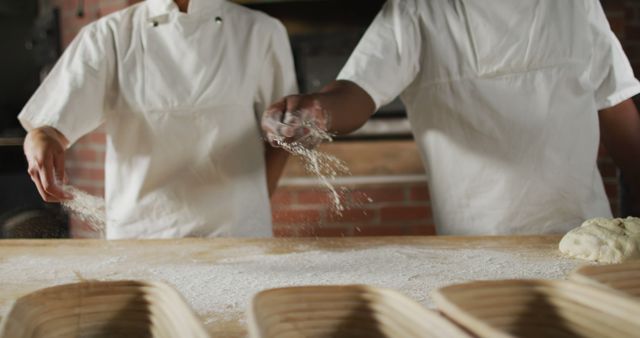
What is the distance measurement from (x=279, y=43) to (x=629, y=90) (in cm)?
71

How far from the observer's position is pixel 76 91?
1287mm

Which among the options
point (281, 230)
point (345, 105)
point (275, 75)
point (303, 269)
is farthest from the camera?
point (281, 230)

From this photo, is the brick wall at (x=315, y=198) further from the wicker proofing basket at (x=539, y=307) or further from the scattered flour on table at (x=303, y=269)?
the wicker proofing basket at (x=539, y=307)

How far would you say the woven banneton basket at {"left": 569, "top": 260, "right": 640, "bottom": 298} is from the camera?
25.0 inches

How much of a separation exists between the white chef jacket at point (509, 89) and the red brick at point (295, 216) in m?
1.22

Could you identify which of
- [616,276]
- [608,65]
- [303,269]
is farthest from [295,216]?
[616,276]

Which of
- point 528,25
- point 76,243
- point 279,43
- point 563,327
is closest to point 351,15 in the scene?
point 279,43

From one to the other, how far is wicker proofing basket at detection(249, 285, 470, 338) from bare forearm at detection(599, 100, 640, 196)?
924mm

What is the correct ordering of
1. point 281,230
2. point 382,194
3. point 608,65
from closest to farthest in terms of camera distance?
1. point 608,65
2. point 382,194
3. point 281,230

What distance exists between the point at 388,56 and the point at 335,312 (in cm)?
74

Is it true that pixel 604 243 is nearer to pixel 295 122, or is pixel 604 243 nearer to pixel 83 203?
pixel 295 122

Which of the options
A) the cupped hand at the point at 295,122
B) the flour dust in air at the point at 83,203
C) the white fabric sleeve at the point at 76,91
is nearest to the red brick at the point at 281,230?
the white fabric sleeve at the point at 76,91

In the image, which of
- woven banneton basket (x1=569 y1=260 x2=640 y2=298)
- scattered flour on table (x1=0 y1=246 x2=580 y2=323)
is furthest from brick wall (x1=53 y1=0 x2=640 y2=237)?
woven banneton basket (x1=569 y1=260 x2=640 y2=298)

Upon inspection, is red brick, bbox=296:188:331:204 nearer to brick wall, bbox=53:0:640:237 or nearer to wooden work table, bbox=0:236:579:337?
brick wall, bbox=53:0:640:237
